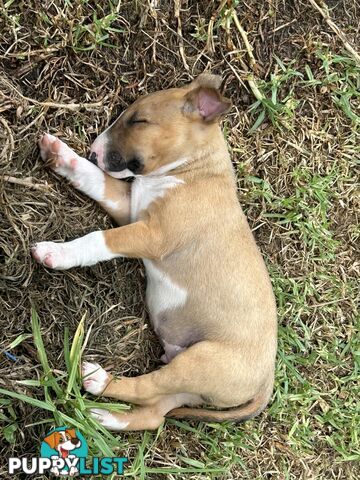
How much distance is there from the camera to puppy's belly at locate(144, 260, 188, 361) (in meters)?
4.59

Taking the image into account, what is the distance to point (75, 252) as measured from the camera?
14.0ft

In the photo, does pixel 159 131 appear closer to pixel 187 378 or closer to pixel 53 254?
pixel 53 254

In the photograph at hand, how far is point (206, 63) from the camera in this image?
17.2 feet

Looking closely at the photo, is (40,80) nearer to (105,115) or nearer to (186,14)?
(105,115)

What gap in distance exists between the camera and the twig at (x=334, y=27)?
5.81 meters

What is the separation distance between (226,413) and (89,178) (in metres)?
2.11

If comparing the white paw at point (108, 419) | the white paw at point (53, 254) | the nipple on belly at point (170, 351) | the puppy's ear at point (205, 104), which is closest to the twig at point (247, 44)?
the puppy's ear at point (205, 104)

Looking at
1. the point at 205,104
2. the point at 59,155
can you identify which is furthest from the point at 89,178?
the point at 205,104

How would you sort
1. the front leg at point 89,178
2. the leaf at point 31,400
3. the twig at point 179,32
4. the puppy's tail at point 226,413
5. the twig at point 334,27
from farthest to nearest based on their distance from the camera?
the twig at point 334,27, the twig at point 179,32, the puppy's tail at point 226,413, the front leg at point 89,178, the leaf at point 31,400

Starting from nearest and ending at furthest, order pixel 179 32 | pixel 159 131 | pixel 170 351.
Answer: pixel 159 131 → pixel 170 351 → pixel 179 32

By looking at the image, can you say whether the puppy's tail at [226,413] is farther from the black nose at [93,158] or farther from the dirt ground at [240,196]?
the black nose at [93,158]

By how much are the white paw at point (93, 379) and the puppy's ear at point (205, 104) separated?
1.98 metres

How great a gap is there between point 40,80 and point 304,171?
262 cm

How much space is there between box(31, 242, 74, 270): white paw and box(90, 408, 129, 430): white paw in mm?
1083
